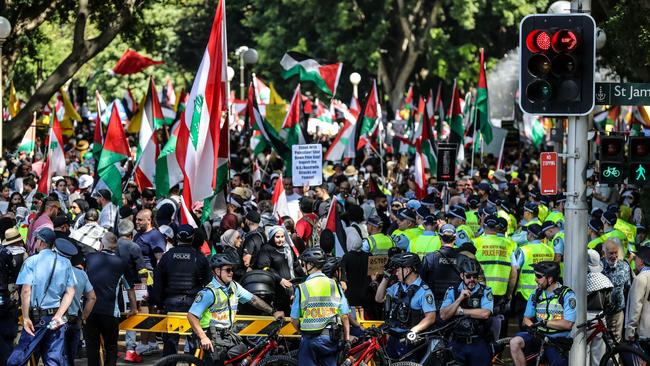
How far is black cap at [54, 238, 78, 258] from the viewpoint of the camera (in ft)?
→ 41.7

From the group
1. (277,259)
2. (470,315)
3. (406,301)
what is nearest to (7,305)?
(277,259)

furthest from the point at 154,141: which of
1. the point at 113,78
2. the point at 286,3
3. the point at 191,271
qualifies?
the point at 113,78


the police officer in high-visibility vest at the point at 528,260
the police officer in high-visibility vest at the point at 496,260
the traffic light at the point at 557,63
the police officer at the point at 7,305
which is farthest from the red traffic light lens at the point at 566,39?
the police officer at the point at 7,305

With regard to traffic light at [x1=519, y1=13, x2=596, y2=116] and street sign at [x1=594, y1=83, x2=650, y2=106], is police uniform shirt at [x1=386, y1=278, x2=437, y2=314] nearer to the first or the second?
traffic light at [x1=519, y1=13, x2=596, y2=116]

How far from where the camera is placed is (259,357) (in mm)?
12055

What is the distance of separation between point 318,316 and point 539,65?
2.86m

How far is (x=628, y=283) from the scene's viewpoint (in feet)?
47.9

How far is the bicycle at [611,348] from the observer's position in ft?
43.2

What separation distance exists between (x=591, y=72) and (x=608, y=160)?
0.84 meters


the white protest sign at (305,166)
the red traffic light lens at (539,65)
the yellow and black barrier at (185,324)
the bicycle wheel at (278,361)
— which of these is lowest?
the bicycle wheel at (278,361)

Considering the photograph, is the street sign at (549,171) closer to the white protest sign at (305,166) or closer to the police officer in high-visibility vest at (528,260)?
the police officer in high-visibility vest at (528,260)

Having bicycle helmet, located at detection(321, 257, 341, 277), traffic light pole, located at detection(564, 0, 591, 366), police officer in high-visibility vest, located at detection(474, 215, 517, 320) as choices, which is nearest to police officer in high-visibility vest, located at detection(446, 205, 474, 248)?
police officer in high-visibility vest, located at detection(474, 215, 517, 320)

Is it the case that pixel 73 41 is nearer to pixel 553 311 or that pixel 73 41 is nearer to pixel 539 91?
pixel 539 91

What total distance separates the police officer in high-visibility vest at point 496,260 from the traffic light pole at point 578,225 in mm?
2831
